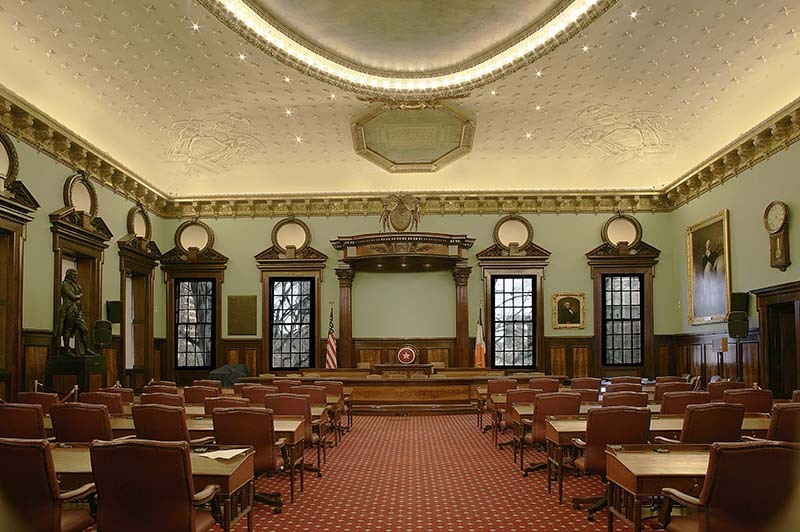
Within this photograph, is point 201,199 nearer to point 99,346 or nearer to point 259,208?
point 259,208

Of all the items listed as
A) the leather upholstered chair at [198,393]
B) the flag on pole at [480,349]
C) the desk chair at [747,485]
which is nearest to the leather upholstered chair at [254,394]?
the leather upholstered chair at [198,393]

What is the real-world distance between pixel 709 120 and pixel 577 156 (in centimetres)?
390

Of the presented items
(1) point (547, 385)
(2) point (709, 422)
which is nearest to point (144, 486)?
(2) point (709, 422)

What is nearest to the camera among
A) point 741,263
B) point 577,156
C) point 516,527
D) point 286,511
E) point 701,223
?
point 516,527

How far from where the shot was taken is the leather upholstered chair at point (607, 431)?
254 inches

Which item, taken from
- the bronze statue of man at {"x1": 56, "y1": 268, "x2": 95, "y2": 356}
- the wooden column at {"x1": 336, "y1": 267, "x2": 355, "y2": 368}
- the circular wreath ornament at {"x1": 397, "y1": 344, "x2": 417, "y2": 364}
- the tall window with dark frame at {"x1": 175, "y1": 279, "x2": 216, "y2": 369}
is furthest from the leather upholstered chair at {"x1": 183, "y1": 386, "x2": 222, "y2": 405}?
the tall window with dark frame at {"x1": 175, "y1": 279, "x2": 216, "y2": 369}

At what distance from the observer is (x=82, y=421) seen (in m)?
6.79

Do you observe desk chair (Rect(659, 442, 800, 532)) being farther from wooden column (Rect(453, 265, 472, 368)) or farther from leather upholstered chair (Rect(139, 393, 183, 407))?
wooden column (Rect(453, 265, 472, 368))

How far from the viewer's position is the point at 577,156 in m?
18.8

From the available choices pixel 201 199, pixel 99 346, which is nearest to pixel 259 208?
pixel 201 199

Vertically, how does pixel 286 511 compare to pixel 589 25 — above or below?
below

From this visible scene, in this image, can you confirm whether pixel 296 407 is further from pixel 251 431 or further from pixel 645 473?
pixel 645 473

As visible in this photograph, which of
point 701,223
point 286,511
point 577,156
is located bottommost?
point 286,511

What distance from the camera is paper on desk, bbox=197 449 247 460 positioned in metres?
5.22
